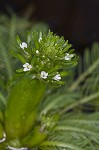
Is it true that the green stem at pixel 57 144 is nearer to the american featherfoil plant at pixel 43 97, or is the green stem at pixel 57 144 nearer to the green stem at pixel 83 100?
the american featherfoil plant at pixel 43 97

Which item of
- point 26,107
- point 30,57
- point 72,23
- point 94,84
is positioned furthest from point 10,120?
point 72,23

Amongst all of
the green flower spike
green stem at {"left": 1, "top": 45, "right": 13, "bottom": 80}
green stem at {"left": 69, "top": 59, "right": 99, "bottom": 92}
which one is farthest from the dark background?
the green flower spike

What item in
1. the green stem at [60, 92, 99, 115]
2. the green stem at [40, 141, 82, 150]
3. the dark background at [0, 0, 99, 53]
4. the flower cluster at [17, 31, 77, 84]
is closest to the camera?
the flower cluster at [17, 31, 77, 84]

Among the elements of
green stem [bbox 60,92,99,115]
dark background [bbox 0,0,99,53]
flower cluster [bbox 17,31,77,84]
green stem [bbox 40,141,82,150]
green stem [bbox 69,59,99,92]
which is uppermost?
dark background [bbox 0,0,99,53]

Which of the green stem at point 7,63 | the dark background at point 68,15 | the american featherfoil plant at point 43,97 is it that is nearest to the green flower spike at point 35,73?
the american featherfoil plant at point 43,97

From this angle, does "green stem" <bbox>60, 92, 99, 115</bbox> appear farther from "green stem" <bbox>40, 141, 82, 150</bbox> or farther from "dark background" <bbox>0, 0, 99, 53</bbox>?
"dark background" <bbox>0, 0, 99, 53</bbox>

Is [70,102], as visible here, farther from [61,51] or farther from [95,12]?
[95,12]
